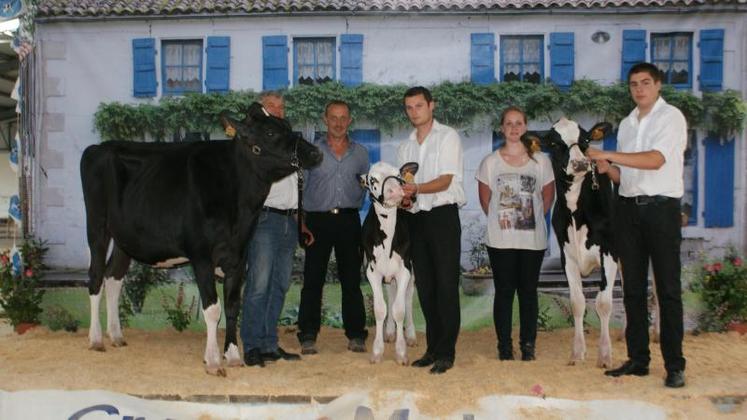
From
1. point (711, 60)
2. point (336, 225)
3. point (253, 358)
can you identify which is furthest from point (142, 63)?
point (711, 60)

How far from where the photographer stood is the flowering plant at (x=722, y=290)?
5809mm

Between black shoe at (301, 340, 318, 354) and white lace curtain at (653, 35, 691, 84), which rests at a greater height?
white lace curtain at (653, 35, 691, 84)

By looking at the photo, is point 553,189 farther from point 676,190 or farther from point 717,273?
point 717,273

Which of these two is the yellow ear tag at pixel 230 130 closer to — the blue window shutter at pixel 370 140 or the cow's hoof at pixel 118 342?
the blue window shutter at pixel 370 140

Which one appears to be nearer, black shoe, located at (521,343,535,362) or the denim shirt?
black shoe, located at (521,343,535,362)

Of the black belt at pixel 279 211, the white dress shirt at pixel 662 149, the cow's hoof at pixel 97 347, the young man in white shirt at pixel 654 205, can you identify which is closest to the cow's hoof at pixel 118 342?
the cow's hoof at pixel 97 347

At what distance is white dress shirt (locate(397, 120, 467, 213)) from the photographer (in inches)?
188

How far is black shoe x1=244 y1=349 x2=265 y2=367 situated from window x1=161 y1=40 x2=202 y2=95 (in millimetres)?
2686

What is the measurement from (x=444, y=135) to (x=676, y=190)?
1.59m

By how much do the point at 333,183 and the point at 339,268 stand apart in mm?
740

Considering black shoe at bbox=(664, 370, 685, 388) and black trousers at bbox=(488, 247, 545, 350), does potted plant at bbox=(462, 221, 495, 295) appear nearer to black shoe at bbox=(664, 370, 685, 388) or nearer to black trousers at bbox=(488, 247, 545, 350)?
black trousers at bbox=(488, 247, 545, 350)

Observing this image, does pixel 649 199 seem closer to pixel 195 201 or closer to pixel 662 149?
pixel 662 149

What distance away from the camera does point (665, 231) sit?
4270 millimetres

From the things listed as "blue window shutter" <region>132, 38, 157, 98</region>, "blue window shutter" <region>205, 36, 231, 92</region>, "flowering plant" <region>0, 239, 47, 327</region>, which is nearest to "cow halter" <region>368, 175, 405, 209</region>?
"blue window shutter" <region>205, 36, 231, 92</region>
